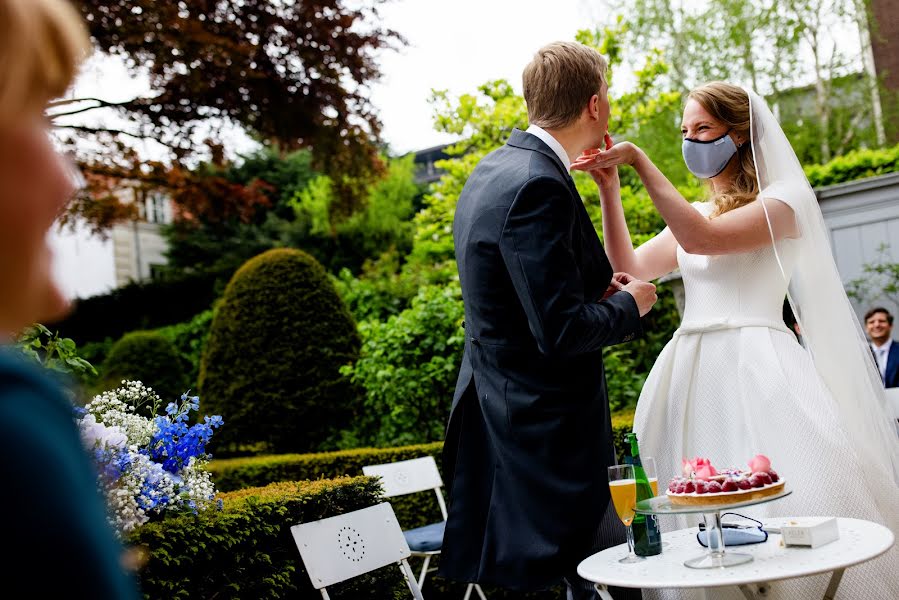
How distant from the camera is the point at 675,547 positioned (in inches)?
95.4

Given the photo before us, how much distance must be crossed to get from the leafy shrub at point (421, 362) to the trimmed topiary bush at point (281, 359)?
5.62 feet

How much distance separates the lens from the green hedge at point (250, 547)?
2465mm

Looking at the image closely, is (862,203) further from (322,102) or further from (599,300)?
(599,300)

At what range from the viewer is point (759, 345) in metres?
2.72

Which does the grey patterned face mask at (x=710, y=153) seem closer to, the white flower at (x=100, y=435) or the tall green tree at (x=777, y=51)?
the white flower at (x=100, y=435)

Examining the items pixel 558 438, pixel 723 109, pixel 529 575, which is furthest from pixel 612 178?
pixel 529 575

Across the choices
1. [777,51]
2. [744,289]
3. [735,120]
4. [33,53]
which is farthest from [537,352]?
[777,51]

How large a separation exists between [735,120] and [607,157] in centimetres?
58

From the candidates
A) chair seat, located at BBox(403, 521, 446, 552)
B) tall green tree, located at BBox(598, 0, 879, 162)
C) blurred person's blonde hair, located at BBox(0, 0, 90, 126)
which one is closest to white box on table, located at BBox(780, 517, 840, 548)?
blurred person's blonde hair, located at BBox(0, 0, 90, 126)

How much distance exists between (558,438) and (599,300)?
0.40 m

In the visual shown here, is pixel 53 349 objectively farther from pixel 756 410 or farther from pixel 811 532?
pixel 811 532

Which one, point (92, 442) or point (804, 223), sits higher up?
point (804, 223)

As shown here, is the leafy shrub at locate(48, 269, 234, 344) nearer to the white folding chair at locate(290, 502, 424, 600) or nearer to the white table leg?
the white folding chair at locate(290, 502, 424, 600)

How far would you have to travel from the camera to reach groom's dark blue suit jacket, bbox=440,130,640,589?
7.02 feet
